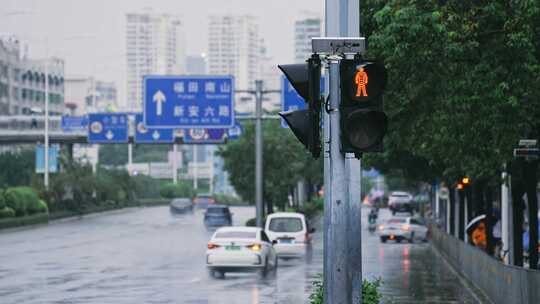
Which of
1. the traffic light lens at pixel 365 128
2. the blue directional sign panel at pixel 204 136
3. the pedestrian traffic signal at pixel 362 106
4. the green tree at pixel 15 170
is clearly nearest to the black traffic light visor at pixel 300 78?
the pedestrian traffic signal at pixel 362 106

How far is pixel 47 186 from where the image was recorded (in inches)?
3590

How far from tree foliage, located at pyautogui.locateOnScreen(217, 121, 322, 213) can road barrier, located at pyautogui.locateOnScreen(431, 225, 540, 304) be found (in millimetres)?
31160

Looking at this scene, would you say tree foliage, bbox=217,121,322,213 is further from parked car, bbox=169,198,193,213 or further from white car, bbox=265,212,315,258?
white car, bbox=265,212,315,258

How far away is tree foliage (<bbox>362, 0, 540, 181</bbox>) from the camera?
19.9 metres

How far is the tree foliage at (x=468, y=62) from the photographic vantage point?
1992cm

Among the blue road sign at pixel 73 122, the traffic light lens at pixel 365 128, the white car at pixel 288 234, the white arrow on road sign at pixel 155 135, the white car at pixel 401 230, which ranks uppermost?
the blue road sign at pixel 73 122

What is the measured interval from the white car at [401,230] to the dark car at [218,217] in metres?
14.7

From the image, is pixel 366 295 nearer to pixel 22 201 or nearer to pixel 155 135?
pixel 155 135

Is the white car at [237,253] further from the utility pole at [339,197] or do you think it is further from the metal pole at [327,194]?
the metal pole at [327,194]

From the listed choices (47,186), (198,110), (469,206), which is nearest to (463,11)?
(469,206)

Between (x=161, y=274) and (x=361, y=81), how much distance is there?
24.9m

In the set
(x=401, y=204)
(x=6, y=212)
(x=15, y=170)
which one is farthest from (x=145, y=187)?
(x=6, y=212)

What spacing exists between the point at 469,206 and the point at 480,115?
81.9 feet

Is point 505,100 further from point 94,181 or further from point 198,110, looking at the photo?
point 94,181
